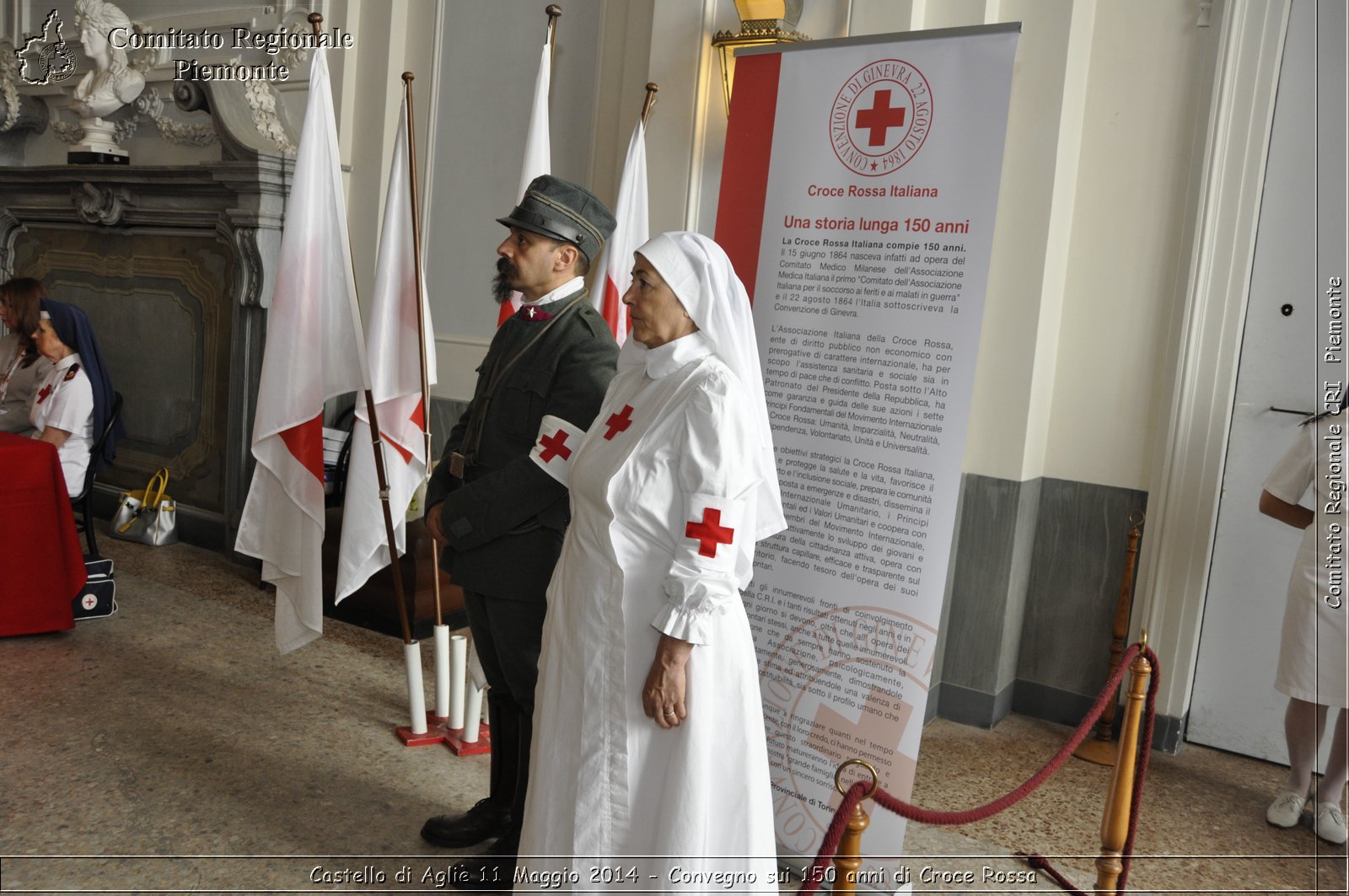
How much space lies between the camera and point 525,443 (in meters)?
2.64

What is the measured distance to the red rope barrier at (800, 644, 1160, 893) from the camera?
1.65 metres

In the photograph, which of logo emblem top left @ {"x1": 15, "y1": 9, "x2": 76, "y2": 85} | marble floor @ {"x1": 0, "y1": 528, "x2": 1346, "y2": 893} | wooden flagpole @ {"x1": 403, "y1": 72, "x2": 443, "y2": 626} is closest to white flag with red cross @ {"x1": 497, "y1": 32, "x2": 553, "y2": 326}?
wooden flagpole @ {"x1": 403, "y1": 72, "x2": 443, "y2": 626}

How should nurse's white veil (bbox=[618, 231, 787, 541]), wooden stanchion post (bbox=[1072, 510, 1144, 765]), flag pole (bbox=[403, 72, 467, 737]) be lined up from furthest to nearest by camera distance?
1. wooden stanchion post (bbox=[1072, 510, 1144, 765])
2. flag pole (bbox=[403, 72, 467, 737])
3. nurse's white veil (bbox=[618, 231, 787, 541])

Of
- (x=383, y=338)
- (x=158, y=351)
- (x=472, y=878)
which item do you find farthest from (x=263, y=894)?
(x=158, y=351)

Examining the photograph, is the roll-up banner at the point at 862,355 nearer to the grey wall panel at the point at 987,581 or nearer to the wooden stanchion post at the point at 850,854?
the wooden stanchion post at the point at 850,854

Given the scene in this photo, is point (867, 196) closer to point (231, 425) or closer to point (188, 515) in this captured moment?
point (231, 425)

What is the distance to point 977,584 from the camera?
161 inches

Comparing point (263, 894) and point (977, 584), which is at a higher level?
point (977, 584)

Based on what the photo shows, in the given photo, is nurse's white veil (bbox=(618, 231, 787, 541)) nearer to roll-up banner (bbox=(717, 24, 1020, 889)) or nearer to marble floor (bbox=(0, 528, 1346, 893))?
roll-up banner (bbox=(717, 24, 1020, 889))

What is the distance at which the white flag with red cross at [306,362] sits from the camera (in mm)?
3496

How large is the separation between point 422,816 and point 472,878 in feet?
1.46

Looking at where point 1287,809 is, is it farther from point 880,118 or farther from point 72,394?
point 72,394

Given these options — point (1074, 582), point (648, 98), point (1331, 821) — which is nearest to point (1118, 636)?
point (1074, 582)

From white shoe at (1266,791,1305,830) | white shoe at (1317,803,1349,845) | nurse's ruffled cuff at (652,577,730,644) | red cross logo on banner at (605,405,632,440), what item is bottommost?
white shoe at (1266,791,1305,830)
